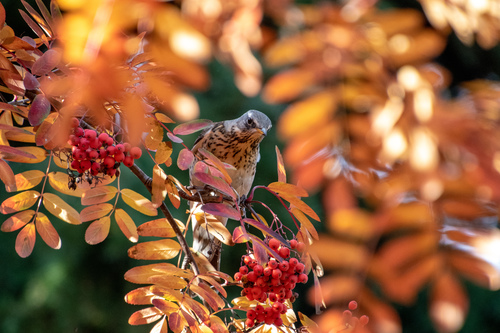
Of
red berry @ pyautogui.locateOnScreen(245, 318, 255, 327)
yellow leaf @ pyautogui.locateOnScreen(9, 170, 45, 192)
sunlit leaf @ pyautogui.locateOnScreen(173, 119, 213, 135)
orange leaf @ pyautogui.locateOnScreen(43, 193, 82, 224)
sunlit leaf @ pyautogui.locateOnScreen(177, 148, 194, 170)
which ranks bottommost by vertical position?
red berry @ pyautogui.locateOnScreen(245, 318, 255, 327)

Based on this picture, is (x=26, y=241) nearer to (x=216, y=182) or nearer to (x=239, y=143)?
(x=216, y=182)

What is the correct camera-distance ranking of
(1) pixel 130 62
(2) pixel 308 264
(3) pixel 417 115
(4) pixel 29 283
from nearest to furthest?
1. (3) pixel 417 115
2. (1) pixel 130 62
3. (2) pixel 308 264
4. (4) pixel 29 283

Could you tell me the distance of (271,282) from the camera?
943mm

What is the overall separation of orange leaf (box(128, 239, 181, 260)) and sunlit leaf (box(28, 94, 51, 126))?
1.05 feet

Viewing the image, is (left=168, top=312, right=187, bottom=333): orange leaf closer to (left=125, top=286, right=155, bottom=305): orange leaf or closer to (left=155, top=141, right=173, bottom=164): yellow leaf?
(left=125, top=286, right=155, bottom=305): orange leaf

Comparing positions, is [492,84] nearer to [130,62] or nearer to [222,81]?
[130,62]

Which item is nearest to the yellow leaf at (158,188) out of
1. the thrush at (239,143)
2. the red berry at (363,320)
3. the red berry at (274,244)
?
the red berry at (274,244)

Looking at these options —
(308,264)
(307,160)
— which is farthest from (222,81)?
(307,160)

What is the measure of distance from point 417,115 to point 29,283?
2.57 meters

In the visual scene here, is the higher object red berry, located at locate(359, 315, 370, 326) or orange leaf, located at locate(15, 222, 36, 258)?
orange leaf, located at locate(15, 222, 36, 258)

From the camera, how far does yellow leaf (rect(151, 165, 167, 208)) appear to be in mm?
980

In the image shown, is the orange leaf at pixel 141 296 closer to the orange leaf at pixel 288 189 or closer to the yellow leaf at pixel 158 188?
the yellow leaf at pixel 158 188

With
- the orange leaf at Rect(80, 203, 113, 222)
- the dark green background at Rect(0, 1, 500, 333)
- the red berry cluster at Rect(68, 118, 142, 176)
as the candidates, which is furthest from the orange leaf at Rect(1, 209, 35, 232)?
the dark green background at Rect(0, 1, 500, 333)

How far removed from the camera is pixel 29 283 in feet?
8.36
